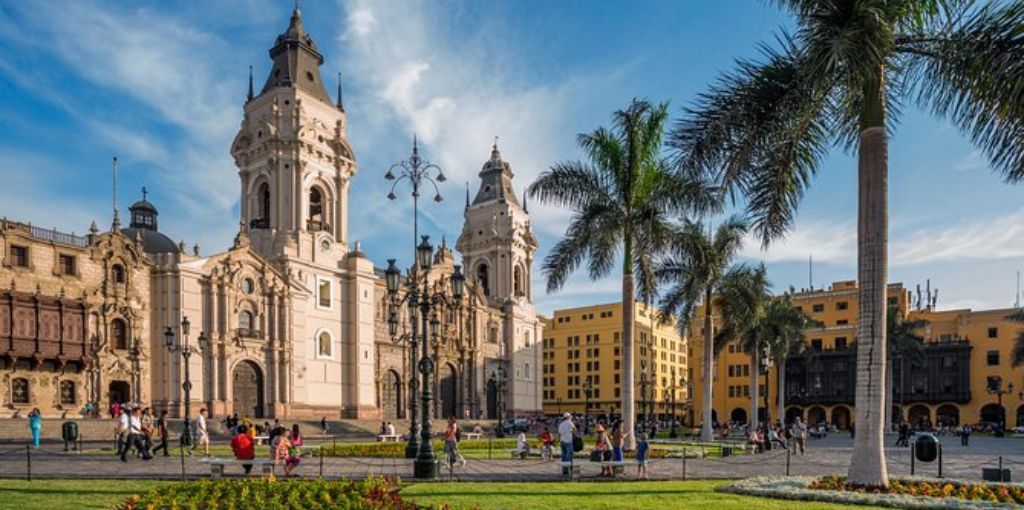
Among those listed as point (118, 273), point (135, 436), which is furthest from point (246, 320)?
point (135, 436)

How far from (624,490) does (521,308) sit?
59.4 m

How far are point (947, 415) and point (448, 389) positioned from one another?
46.0m

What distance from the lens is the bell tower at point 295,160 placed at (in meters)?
50.3

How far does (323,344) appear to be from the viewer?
171 ft

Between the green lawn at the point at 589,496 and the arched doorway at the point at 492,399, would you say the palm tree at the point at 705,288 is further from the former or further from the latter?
the arched doorway at the point at 492,399

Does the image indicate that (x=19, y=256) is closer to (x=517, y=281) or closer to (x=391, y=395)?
(x=391, y=395)

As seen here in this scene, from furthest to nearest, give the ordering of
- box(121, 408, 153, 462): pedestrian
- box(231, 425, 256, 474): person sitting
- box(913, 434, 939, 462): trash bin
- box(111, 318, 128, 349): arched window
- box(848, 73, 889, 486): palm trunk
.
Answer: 1. box(111, 318, 128, 349): arched window
2. box(121, 408, 153, 462): pedestrian
3. box(231, 425, 256, 474): person sitting
4. box(913, 434, 939, 462): trash bin
5. box(848, 73, 889, 486): palm trunk

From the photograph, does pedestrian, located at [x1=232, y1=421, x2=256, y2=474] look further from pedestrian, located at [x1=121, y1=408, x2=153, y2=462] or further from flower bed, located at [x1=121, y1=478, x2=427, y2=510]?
flower bed, located at [x1=121, y1=478, x2=427, y2=510]

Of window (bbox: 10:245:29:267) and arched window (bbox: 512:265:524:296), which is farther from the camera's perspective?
arched window (bbox: 512:265:524:296)

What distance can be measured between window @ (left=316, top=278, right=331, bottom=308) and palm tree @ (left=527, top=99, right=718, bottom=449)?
31.2 meters

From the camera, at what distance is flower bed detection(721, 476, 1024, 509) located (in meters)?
11.8

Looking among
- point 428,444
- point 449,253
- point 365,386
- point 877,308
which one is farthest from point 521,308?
point 877,308

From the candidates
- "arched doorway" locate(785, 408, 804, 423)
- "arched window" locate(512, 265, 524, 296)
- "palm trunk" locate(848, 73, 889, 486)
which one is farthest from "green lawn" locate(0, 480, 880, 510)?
"arched doorway" locate(785, 408, 804, 423)

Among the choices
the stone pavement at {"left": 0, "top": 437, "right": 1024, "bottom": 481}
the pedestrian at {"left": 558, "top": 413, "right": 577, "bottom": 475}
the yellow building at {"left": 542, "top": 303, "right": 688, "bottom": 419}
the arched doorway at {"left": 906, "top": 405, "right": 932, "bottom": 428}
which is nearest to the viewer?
the stone pavement at {"left": 0, "top": 437, "right": 1024, "bottom": 481}
